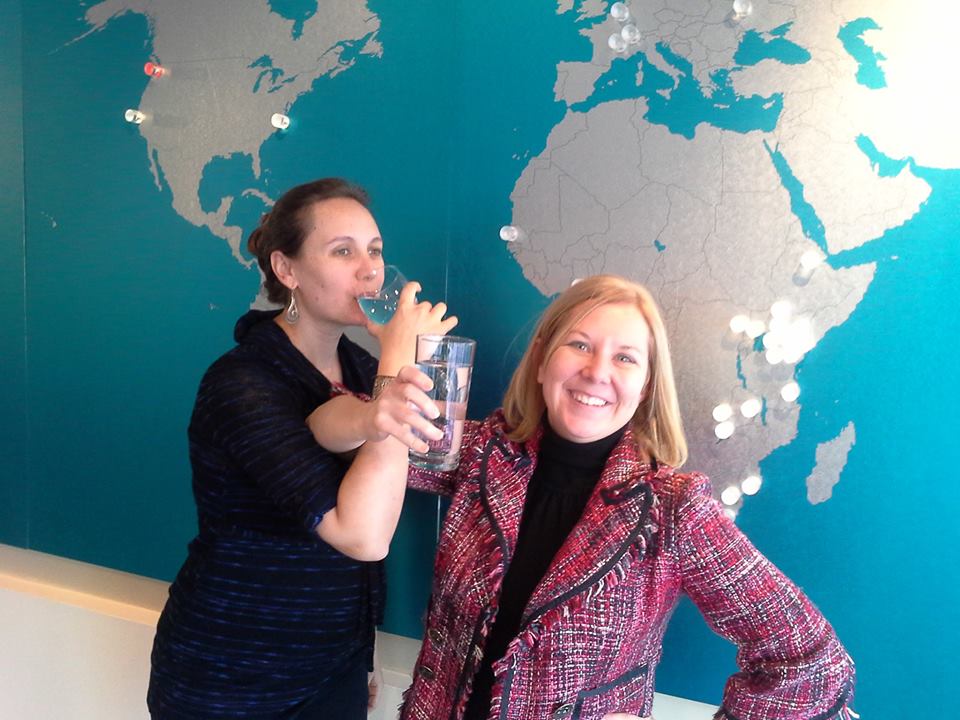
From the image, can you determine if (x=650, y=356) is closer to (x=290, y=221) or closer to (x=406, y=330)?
(x=406, y=330)

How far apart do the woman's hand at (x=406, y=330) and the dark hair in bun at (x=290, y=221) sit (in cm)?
28

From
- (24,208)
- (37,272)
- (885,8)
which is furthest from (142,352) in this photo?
(885,8)

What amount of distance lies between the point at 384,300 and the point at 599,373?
417mm

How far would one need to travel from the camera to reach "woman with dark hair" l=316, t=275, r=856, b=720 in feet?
3.42

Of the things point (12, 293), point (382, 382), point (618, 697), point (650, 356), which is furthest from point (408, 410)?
point (12, 293)

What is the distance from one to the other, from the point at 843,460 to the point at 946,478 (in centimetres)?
16

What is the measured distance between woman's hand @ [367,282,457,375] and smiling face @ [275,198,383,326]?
0.17 m

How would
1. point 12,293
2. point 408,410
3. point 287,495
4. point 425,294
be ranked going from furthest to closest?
point 12,293
point 425,294
point 287,495
point 408,410

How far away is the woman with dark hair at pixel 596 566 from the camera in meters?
1.04

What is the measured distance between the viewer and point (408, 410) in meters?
0.96

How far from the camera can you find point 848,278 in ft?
4.17

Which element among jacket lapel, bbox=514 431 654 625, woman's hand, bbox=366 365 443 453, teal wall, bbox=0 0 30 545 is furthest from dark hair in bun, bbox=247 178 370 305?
teal wall, bbox=0 0 30 545

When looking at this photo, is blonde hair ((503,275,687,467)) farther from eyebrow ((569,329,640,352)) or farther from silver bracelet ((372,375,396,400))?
silver bracelet ((372,375,396,400))

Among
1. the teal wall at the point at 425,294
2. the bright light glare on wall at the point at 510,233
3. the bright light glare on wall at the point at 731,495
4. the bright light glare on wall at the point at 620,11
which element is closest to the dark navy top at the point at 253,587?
the teal wall at the point at 425,294
